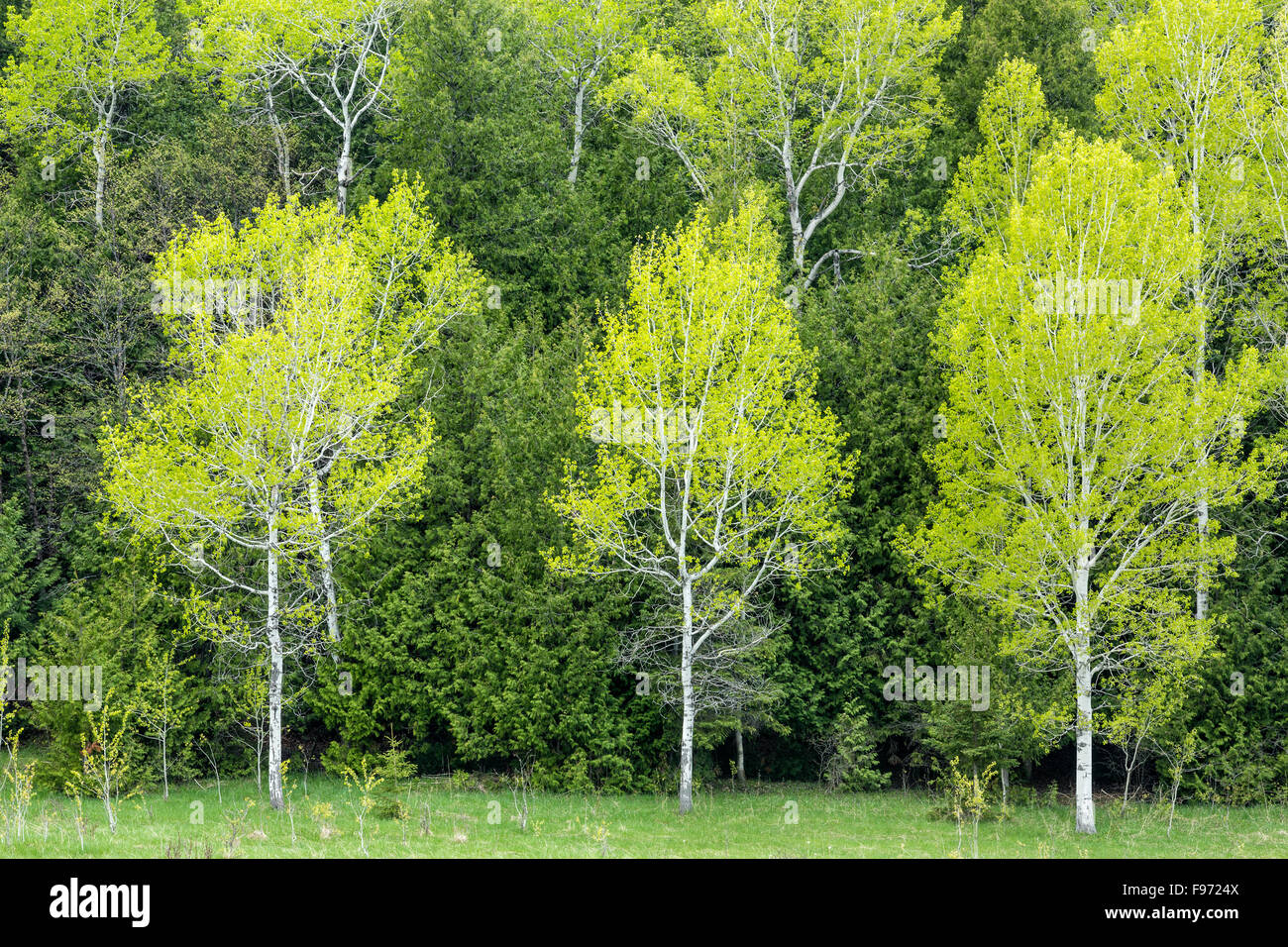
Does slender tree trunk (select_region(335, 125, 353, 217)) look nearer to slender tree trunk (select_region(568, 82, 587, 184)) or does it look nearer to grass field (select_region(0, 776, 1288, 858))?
slender tree trunk (select_region(568, 82, 587, 184))

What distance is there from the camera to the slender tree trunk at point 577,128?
1503 inches

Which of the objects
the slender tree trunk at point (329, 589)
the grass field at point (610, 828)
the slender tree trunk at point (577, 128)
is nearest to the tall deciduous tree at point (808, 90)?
the slender tree trunk at point (577, 128)

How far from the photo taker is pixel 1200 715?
23.1 metres

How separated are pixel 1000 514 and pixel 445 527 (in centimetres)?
1223

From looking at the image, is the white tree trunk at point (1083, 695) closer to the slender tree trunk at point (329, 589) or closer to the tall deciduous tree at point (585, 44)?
the slender tree trunk at point (329, 589)

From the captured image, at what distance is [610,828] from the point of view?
19.0m

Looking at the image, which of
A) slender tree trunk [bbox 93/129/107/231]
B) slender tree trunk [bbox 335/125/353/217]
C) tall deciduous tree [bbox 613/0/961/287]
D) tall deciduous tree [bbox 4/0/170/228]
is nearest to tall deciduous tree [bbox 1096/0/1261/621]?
tall deciduous tree [bbox 613/0/961/287]

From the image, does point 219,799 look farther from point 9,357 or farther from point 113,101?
point 113,101

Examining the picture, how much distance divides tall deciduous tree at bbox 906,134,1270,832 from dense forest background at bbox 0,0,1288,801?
208 centimetres

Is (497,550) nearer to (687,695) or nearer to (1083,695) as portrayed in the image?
(687,695)

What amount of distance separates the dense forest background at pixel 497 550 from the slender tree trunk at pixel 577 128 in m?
4.40

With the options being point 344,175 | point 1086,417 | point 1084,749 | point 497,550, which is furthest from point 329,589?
point 1086,417

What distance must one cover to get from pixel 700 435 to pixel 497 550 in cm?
596

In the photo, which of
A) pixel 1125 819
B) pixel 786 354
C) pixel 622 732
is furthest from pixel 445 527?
pixel 1125 819
